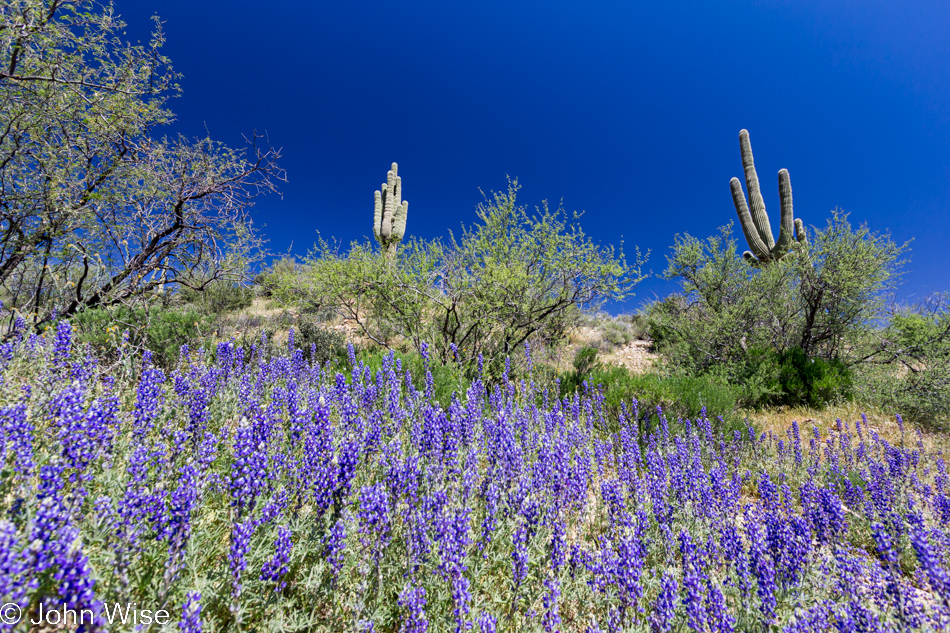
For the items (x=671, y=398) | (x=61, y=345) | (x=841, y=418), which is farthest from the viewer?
(x=841, y=418)

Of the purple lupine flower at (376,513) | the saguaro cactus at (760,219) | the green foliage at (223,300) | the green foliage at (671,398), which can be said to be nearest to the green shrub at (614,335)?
the saguaro cactus at (760,219)

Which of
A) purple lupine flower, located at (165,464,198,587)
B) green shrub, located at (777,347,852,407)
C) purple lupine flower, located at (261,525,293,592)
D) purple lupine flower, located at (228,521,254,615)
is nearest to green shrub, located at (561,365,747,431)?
green shrub, located at (777,347,852,407)

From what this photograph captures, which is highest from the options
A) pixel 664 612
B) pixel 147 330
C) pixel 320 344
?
pixel 320 344

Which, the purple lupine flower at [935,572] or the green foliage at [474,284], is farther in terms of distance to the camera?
the green foliage at [474,284]

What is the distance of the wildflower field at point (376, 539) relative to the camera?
1.44 meters

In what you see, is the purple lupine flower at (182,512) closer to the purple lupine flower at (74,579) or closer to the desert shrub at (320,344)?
the purple lupine flower at (74,579)

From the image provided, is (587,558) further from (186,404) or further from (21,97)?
(21,97)

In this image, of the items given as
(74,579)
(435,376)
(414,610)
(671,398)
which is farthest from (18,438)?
(671,398)

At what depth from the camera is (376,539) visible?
166 cm

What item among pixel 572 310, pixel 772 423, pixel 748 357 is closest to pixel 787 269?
pixel 748 357

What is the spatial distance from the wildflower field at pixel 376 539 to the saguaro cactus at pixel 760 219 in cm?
1403

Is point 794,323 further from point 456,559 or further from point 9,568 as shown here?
point 9,568

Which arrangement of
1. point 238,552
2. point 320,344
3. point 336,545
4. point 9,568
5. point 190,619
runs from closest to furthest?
1. point 9,568
2. point 190,619
3. point 238,552
4. point 336,545
5. point 320,344

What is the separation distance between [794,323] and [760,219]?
20.1 feet
